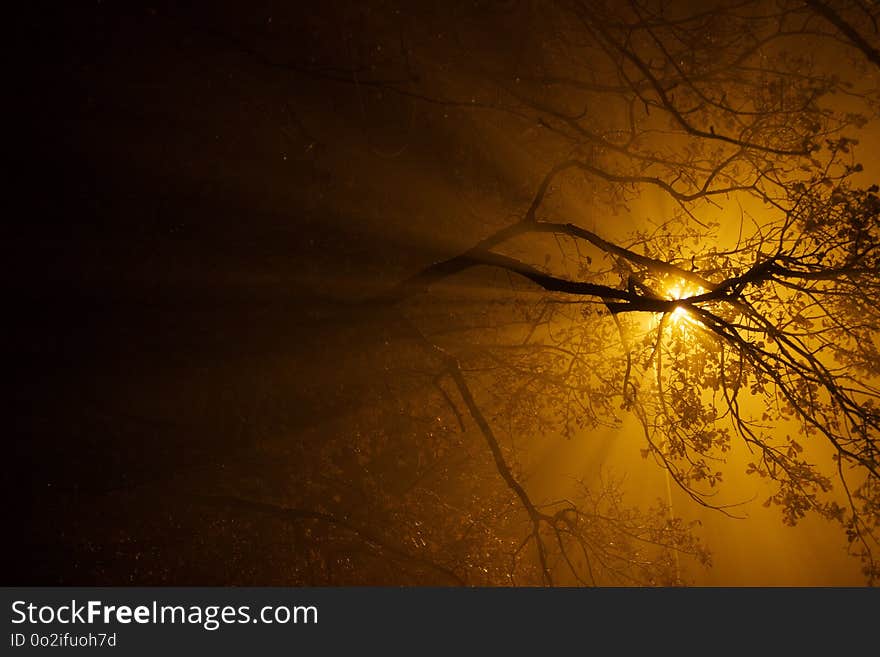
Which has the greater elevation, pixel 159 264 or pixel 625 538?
pixel 159 264

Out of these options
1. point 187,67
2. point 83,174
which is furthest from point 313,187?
point 83,174

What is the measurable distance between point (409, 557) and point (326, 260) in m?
3.49

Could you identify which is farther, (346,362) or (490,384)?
(490,384)

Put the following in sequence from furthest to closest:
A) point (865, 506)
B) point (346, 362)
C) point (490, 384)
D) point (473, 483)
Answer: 1. point (490, 384)
2. point (473, 483)
3. point (346, 362)
4. point (865, 506)

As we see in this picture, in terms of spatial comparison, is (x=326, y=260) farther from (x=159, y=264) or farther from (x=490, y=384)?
(x=490, y=384)

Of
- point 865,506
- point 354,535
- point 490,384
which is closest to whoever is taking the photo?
point 865,506

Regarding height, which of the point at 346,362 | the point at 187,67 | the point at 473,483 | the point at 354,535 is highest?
the point at 187,67

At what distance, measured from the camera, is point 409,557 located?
668 cm

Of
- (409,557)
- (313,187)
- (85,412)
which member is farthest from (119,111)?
(409,557)

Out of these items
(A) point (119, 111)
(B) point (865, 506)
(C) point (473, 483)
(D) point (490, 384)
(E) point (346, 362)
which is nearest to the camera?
(B) point (865, 506)

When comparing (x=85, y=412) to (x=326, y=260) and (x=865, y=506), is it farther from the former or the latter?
(x=865, y=506)

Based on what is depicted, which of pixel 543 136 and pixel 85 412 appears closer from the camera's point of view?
pixel 85 412

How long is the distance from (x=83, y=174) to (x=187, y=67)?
1573mm

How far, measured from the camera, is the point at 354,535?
657 centimetres
